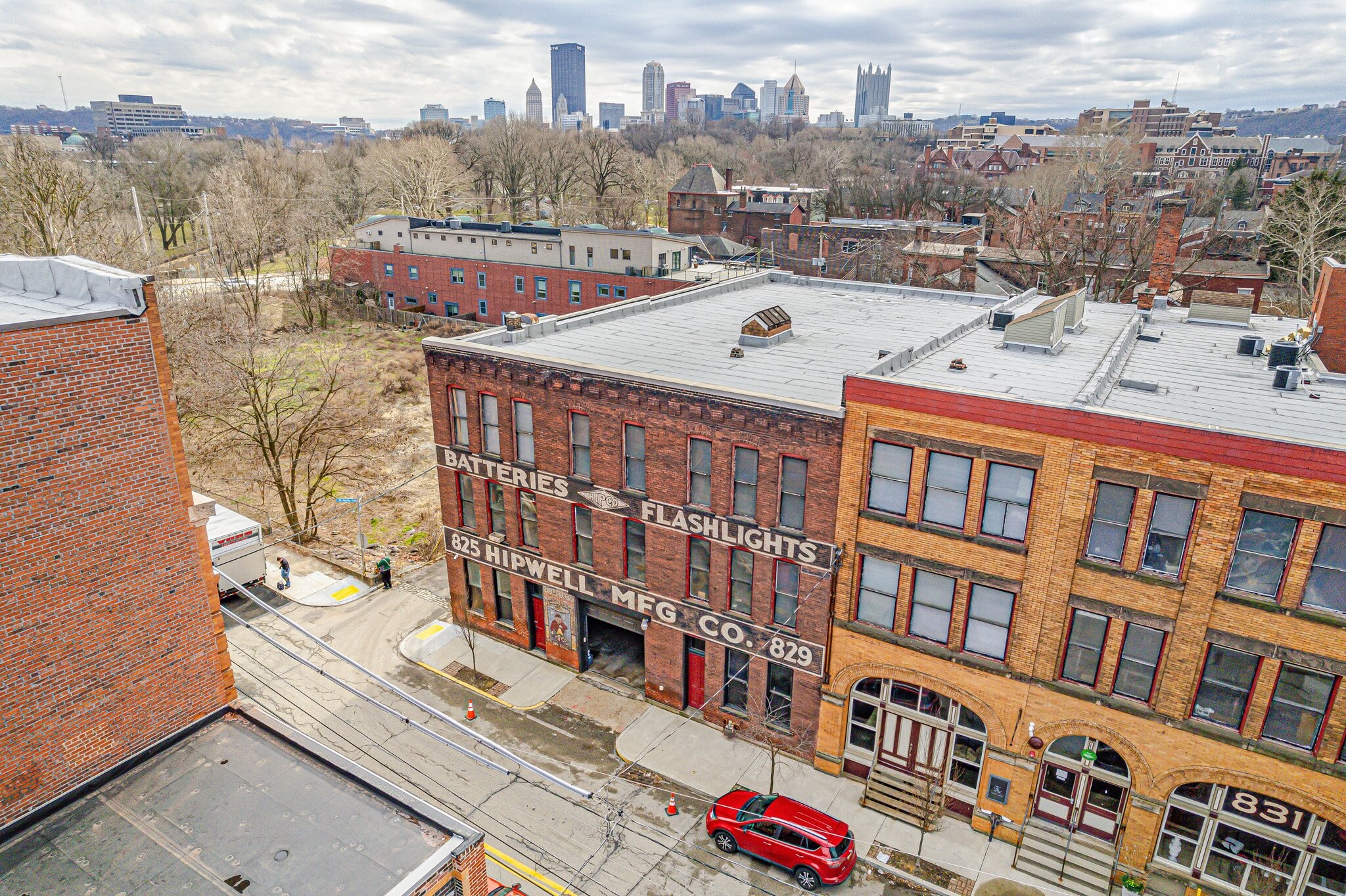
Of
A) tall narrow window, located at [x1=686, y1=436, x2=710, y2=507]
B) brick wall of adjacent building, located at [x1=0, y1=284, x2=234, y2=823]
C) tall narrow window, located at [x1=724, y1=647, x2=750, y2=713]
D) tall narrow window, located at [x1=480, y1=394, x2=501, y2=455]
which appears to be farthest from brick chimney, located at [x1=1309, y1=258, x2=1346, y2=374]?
brick wall of adjacent building, located at [x1=0, y1=284, x2=234, y2=823]

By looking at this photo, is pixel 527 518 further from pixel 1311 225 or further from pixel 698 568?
pixel 1311 225

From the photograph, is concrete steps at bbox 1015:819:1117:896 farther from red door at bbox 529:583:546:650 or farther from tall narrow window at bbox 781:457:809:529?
red door at bbox 529:583:546:650

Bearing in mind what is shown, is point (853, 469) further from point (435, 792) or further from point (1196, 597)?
point (435, 792)


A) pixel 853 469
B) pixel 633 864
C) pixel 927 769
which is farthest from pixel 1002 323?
pixel 633 864

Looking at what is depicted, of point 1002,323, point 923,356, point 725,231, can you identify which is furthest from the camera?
point 725,231

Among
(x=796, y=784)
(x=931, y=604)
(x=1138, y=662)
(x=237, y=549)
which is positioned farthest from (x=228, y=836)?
(x=237, y=549)
